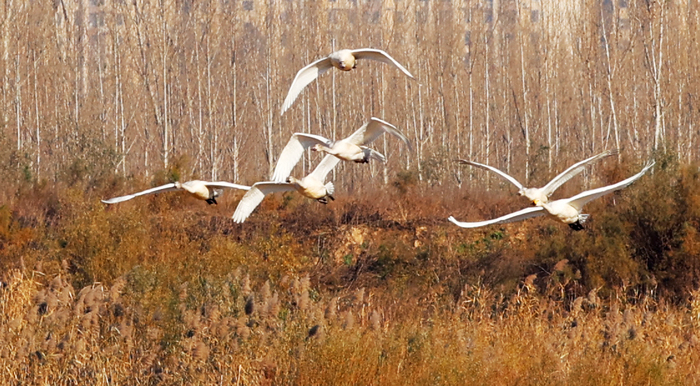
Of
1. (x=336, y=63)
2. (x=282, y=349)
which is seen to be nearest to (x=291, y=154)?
(x=336, y=63)

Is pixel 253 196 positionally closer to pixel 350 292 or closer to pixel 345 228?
pixel 350 292

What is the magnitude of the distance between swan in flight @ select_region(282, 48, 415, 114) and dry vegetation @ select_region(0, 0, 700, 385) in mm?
2001

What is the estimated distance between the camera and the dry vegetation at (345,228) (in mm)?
9062

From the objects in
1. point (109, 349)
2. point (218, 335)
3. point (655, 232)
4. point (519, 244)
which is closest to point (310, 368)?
point (218, 335)

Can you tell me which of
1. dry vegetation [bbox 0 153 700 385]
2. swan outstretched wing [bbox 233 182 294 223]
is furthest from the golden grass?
swan outstretched wing [bbox 233 182 294 223]

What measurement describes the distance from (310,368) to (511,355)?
219 cm

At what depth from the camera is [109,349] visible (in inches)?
340

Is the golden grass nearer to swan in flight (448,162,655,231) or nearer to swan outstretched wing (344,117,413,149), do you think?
swan in flight (448,162,655,231)

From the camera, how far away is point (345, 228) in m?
21.1

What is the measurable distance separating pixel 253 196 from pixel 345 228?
11.1 m

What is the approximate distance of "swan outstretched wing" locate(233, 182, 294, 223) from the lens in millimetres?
9633

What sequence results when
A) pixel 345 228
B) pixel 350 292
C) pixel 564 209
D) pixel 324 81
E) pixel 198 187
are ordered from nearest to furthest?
pixel 564 209 → pixel 198 187 → pixel 350 292 → pixel 345 228 → pixel 324 81

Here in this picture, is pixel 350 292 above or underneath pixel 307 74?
underneath

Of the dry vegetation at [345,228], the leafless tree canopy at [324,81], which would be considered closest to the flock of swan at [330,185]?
the dry vegetation at [345,228]
